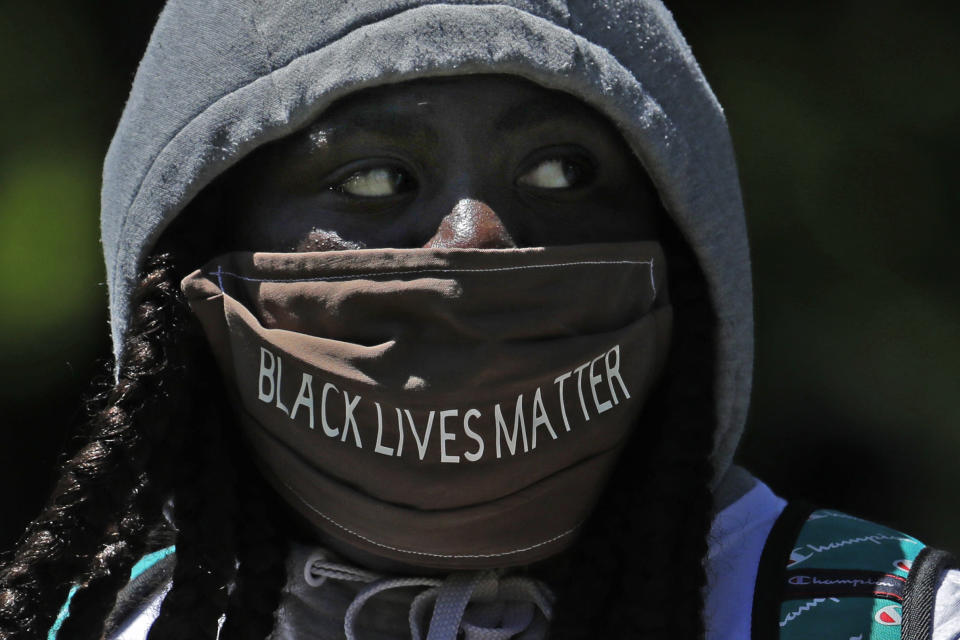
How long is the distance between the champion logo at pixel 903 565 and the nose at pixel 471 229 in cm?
79

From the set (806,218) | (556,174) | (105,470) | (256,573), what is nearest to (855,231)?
(806,218)

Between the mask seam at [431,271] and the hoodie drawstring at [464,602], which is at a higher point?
the mask seam at [431,271]

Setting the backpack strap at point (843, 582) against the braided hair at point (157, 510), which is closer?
the backpack strap at point (843, 582)

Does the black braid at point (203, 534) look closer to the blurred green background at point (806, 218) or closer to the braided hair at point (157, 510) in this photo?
the braided hair at point (157, 510)

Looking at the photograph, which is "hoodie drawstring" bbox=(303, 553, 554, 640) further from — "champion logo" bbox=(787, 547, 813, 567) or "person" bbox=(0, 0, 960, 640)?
"champion logo" bbox=(787, 547, 813, 567)

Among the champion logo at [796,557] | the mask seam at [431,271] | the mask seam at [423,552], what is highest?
the mask seam at [431,271]

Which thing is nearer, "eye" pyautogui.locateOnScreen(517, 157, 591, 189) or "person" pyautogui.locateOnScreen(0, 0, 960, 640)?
"person" pyautogui.locateOnScreen(0, 0, 960, 640)

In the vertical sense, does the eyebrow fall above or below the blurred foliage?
above

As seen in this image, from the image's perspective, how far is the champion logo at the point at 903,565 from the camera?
198 centimetres

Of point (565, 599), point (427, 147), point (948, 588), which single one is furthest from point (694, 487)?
point (427, 147)

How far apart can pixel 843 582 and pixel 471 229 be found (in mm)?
801

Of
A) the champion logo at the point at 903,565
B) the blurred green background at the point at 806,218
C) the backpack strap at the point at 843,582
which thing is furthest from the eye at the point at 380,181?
the blurred green background at the point at 806,218

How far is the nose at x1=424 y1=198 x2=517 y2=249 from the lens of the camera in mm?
1966

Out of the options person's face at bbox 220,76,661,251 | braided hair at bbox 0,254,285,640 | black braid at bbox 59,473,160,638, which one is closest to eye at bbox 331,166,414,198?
person's face at bbox 220,76,661,251
